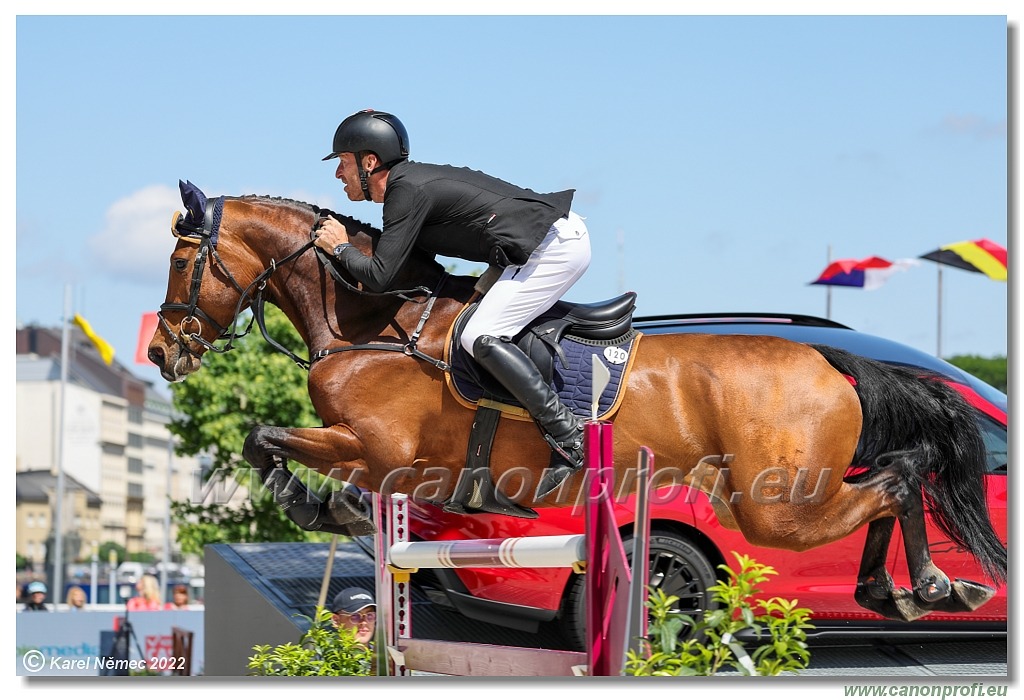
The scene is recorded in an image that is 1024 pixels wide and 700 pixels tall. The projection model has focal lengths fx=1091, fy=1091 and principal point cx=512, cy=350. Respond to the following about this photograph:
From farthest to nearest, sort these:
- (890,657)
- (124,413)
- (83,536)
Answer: (124,413), (83,536), (890,657)

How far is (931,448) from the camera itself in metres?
4.18

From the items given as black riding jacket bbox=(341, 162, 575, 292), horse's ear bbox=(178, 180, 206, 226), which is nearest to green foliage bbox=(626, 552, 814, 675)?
black riding jacket bbox=(341, 162, 575, 292)

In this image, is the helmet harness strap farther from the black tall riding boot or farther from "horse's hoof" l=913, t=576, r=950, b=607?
"horse's hoof" l=913, t=576, r=950, b=607

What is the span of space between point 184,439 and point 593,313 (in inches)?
412

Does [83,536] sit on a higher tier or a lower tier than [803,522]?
lower

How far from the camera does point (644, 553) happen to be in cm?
267

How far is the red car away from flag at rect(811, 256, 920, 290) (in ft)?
26.1

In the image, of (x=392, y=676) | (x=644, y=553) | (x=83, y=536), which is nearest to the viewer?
(x=644, y=553)

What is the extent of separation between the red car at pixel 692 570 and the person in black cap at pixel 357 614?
422mm

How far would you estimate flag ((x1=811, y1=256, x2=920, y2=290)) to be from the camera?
12773 mm

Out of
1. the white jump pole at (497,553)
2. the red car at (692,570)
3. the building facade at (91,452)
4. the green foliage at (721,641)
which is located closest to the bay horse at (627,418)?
the white jump pole at (497,553)

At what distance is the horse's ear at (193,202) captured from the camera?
4160 mm
